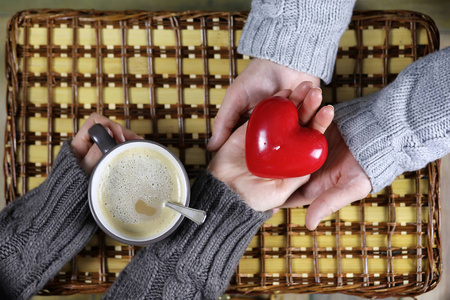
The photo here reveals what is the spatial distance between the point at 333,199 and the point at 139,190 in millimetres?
293

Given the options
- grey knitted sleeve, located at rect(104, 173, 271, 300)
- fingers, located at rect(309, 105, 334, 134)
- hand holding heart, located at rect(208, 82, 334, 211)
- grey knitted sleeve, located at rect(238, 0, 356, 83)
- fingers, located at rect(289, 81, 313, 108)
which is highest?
grey knitted sleeve, located at rect(238, 0, 356, 83)

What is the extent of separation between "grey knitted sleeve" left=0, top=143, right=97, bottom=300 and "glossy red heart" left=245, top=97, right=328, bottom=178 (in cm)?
29

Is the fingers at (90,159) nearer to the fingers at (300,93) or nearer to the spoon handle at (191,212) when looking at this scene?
the spoon handle at (191,212)

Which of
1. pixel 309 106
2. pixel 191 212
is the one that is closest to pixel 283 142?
pixel 309 106

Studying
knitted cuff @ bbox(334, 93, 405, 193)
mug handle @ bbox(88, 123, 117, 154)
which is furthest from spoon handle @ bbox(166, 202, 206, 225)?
knitted cuff @ bbox(334, 93, 405, 193)

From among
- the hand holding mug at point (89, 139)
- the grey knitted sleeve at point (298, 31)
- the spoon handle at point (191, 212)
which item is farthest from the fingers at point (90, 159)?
the grey knitted sleeve at point (298, 31)

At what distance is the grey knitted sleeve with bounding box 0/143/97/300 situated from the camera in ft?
→ 2.18

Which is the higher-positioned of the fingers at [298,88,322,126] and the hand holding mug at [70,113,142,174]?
the fingers at [298,88,322,126]

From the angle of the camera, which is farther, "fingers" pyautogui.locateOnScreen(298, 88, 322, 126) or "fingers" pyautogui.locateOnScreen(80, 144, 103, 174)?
"fingers" pyautogui.locateOnScreen(80, 144, 103, 174)

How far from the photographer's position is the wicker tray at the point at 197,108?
738mm

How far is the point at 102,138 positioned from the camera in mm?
610

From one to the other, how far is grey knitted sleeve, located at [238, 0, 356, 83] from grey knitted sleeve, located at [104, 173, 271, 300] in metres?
0.23

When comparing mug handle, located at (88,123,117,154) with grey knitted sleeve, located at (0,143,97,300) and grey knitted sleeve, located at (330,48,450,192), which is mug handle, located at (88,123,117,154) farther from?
grey knitted sleeve, located at (330,48,450,192)

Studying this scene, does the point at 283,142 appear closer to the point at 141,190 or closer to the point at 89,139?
the point at 141,190
